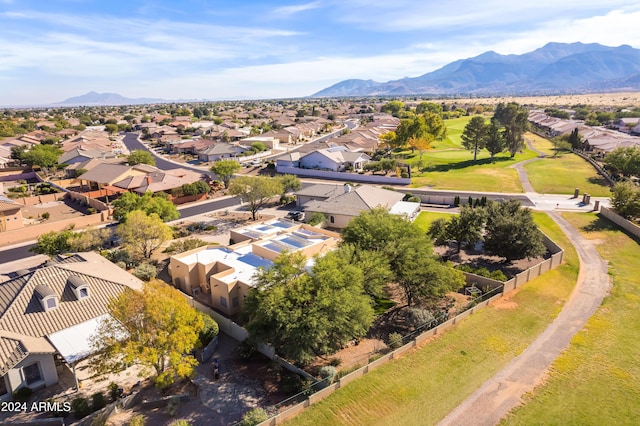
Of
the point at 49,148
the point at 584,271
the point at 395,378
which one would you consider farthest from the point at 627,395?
the point at 49,148

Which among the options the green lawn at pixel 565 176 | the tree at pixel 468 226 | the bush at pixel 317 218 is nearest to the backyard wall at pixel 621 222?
the green lawn at pixel 565 176

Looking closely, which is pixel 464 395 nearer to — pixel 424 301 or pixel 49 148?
pixel 424 301

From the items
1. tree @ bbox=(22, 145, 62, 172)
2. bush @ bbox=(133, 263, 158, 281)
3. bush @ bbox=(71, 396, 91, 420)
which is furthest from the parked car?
tree @ bbox=(22, 145, 62, 172)

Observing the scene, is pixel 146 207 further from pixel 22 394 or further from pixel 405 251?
pixel 405 251

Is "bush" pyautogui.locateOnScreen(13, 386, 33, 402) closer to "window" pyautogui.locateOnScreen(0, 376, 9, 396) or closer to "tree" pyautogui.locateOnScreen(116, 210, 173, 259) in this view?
"window" pyautogui.locateOnScreen(0, 376, 9, 396)

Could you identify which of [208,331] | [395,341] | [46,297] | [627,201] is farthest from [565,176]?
[46,297]
